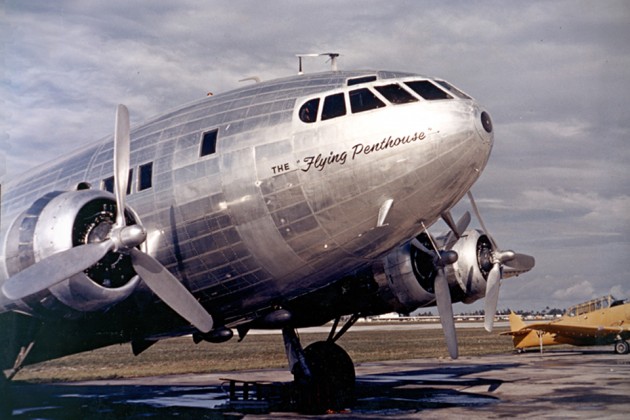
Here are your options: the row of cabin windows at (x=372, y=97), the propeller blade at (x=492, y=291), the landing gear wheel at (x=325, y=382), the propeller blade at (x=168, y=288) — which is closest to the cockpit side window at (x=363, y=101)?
the row of cabin windows at (x=372, y=97)

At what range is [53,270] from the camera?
9.67 meters

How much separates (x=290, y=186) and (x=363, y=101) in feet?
5.79

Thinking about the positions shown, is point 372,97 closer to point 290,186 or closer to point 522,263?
point 290,186

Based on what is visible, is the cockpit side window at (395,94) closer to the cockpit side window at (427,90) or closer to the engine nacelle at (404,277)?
the cockpit side window at (427,90)

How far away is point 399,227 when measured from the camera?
11023 mm

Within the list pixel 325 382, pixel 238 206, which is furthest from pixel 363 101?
pixel 325 382

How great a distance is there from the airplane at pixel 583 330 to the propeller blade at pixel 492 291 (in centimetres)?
2222

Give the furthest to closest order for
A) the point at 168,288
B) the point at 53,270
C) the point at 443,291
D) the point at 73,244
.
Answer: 1. the point at 443,291
2. the point at 168,288
3. the point at 73,244
4. the point at 53,270

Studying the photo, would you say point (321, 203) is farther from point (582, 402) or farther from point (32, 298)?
point (582, 402)

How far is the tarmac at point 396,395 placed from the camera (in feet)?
49.0

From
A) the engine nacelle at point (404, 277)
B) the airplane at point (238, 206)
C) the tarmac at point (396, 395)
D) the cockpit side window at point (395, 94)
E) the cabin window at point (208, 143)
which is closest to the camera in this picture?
the airplane at point (238, 206)

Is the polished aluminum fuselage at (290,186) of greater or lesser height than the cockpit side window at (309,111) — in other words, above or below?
below

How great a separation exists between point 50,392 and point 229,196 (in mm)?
14801

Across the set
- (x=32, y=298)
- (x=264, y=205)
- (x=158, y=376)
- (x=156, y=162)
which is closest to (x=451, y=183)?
(x=264, y=205)
